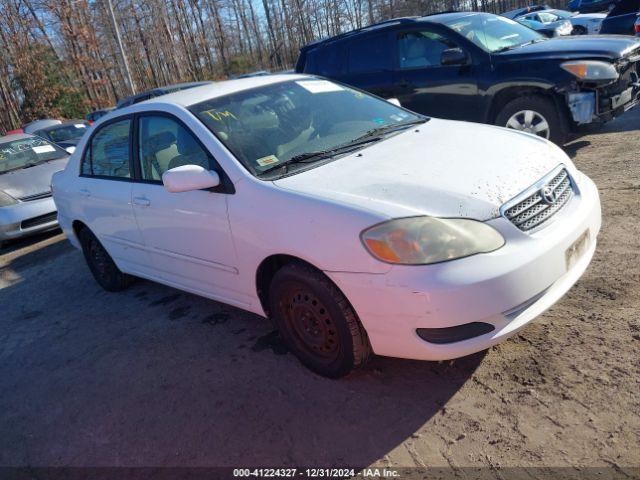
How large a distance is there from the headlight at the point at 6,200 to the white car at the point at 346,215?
13.9 ft

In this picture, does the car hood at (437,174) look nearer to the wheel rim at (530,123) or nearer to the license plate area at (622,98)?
the wheel rim at (530,123)

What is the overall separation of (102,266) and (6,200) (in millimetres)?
3713

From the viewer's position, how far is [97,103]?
3378 cm

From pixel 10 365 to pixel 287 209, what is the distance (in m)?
2.72

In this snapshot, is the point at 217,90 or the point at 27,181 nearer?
the point at 217,90

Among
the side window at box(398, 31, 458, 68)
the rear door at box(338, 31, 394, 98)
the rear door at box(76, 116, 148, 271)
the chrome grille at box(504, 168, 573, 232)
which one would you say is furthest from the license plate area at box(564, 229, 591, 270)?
the rear door at box(338, 31, 394, 98)

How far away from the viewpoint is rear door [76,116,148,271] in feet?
Result: 13.4

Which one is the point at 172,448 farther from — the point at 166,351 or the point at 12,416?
the point at 12,416

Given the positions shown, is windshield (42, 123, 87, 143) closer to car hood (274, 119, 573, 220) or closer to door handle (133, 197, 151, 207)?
door handle (133, 197, 151, 207)

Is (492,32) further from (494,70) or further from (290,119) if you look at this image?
(290,119)

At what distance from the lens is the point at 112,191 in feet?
13.8

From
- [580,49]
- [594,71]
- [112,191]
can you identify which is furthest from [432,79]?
[112,191]

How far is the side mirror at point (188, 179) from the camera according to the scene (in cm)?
304

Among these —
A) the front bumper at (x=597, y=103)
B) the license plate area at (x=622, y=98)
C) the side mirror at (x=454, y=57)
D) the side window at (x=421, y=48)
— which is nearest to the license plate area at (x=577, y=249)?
the front bumper at (x=597, y=103)
